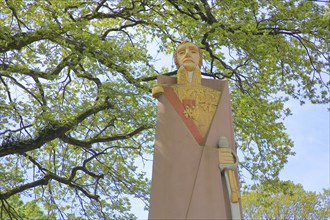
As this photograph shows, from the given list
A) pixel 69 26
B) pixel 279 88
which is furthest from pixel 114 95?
pixel 279 88

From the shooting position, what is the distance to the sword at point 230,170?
5.85 metres

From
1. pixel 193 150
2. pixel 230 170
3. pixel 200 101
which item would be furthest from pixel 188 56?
pixel 230 170

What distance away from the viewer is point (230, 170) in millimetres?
6039

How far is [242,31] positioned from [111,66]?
2.91 metres

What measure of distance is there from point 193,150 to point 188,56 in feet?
4.71

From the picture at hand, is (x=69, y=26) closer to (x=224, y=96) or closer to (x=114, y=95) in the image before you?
(x=114, y=95)

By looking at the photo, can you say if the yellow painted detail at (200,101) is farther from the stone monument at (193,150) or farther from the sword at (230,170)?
the sword at (230,170)

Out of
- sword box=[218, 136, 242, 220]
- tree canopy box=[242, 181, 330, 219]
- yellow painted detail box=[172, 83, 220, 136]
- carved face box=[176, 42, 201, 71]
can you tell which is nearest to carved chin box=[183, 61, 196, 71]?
carved face box=[176, 42, 201, 71]

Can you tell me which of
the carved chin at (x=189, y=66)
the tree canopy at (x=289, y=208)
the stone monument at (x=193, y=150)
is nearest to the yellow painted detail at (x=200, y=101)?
the stone monument at (x=193, y=150)

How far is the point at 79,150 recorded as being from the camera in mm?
13094

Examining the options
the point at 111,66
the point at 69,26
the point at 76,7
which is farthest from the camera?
the point at 76,7

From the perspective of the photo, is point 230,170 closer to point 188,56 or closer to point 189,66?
point 189,66

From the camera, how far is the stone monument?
5.76m

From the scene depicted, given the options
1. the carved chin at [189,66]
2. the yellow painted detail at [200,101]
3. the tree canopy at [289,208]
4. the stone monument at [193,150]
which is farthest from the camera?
the tree canopy at [289,208]
